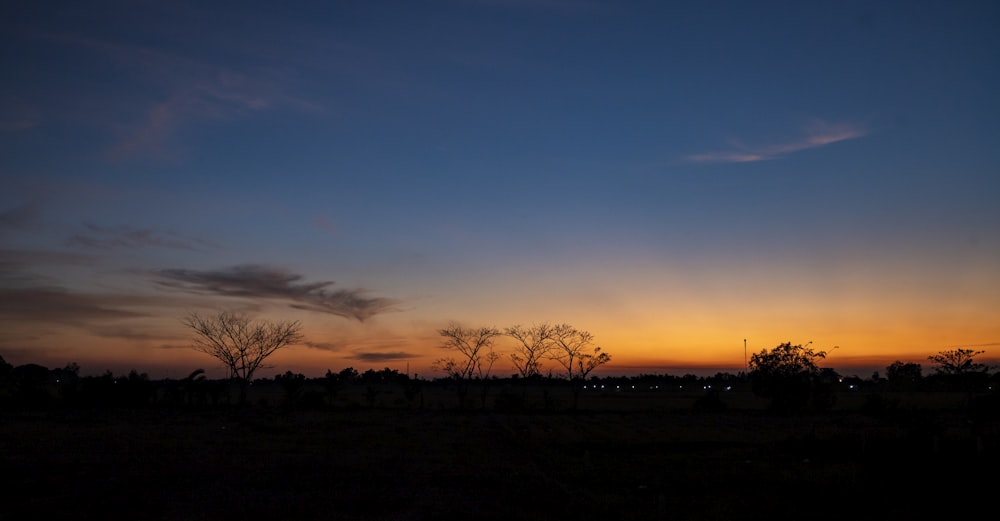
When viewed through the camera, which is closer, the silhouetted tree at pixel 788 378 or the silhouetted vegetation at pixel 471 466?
the silhouetted vegetation at pixel 471 466

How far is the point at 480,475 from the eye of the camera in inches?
868

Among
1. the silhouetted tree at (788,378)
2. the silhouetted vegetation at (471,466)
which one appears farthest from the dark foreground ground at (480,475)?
the silhouetted tree at (788,378)

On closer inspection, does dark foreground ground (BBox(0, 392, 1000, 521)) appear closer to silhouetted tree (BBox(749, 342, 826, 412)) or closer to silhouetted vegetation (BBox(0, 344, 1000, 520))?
silhouetted vegetation (BBox(0, 344, 1000, 520))

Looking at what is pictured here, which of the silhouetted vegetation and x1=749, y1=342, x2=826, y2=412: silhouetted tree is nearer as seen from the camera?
the silhouetted vegetation

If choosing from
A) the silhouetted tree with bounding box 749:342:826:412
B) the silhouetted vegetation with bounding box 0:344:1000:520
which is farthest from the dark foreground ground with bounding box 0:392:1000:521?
the silhouetted tree with bounding box 749:342:826:412

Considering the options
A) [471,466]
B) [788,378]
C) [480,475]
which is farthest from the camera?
[788,378]

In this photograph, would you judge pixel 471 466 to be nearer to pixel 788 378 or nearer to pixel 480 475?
pixel 480 475

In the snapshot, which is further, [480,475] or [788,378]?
[788,378]

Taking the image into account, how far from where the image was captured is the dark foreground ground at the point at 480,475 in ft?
53.8

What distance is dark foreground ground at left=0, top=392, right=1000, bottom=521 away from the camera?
16.4 m

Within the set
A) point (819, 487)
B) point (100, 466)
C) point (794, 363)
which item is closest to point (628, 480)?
point (819, 487)

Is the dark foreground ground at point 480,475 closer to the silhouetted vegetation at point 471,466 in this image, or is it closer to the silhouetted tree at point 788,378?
the silhouetted vegetation at point 471,466

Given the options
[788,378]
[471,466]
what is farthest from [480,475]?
[788,378]

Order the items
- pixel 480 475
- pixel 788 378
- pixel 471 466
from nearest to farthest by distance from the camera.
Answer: pixel 480 475
pixel 471 466
pixel 788 378
